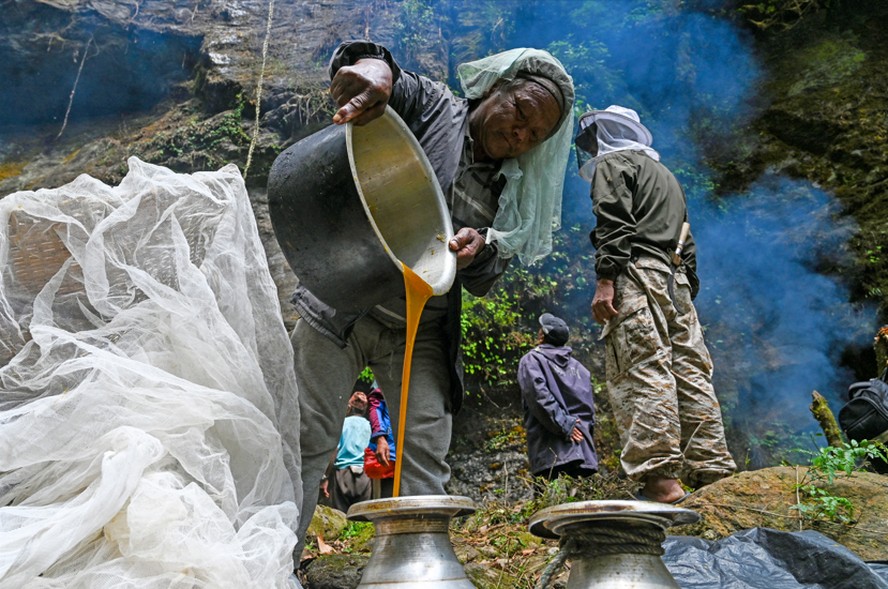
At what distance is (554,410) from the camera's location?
18.2 feet

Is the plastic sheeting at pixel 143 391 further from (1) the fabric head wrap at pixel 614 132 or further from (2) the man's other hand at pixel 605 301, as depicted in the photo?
(1) the fabric head wrap at pixel 614 132

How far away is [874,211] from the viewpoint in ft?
29.0

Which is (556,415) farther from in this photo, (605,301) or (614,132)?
(614,132)

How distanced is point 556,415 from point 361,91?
355 cm

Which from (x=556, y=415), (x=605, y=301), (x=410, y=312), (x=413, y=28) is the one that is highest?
(x=413, y=28)

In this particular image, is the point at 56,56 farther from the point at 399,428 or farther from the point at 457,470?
the point at 399,428

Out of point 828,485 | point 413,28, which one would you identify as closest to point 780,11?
point 413,28

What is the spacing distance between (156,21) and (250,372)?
12506mm

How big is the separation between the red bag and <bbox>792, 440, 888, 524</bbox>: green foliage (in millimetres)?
3872

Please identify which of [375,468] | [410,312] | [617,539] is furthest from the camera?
[375,468]

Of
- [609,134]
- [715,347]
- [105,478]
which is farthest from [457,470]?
[105,478]

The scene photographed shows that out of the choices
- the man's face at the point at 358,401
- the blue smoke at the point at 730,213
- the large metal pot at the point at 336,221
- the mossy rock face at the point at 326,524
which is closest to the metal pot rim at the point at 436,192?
the large metal pot at the point at 336,221

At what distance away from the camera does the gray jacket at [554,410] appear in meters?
5.54

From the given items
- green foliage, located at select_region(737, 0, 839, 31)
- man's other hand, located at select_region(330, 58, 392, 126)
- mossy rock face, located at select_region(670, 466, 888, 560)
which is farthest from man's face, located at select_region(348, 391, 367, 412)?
green foliage, located at select_region(737, 0, 839, 31)
